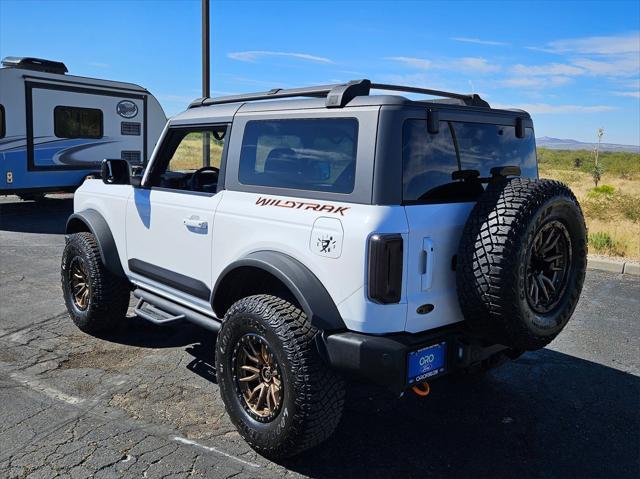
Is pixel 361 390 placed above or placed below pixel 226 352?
below

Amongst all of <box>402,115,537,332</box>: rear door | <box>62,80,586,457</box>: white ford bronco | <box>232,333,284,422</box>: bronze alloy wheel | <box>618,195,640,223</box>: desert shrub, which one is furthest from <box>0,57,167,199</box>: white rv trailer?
<box>618,195,640,223</box>: desert shrub

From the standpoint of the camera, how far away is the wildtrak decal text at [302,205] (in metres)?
2.89

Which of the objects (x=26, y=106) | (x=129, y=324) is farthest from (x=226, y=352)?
(x=26, y=106)

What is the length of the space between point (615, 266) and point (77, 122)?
437 inches

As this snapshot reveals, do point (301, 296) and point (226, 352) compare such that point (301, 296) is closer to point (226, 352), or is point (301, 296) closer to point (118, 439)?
point (226, 352)

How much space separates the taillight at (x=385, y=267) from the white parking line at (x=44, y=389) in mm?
2248

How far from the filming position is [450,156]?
310 cm

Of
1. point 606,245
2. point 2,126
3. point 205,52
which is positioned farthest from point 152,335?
point 2,126

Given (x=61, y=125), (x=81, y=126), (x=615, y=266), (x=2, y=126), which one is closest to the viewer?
(x=615, y=266)

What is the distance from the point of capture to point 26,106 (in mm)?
11734

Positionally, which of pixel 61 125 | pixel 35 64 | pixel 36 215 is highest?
pixel 35 64

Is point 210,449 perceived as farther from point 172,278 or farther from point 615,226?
point 615,226

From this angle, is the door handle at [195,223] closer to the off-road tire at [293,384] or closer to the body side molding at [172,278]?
the body side molding at [172,278]

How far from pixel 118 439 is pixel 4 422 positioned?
76 centimetres
